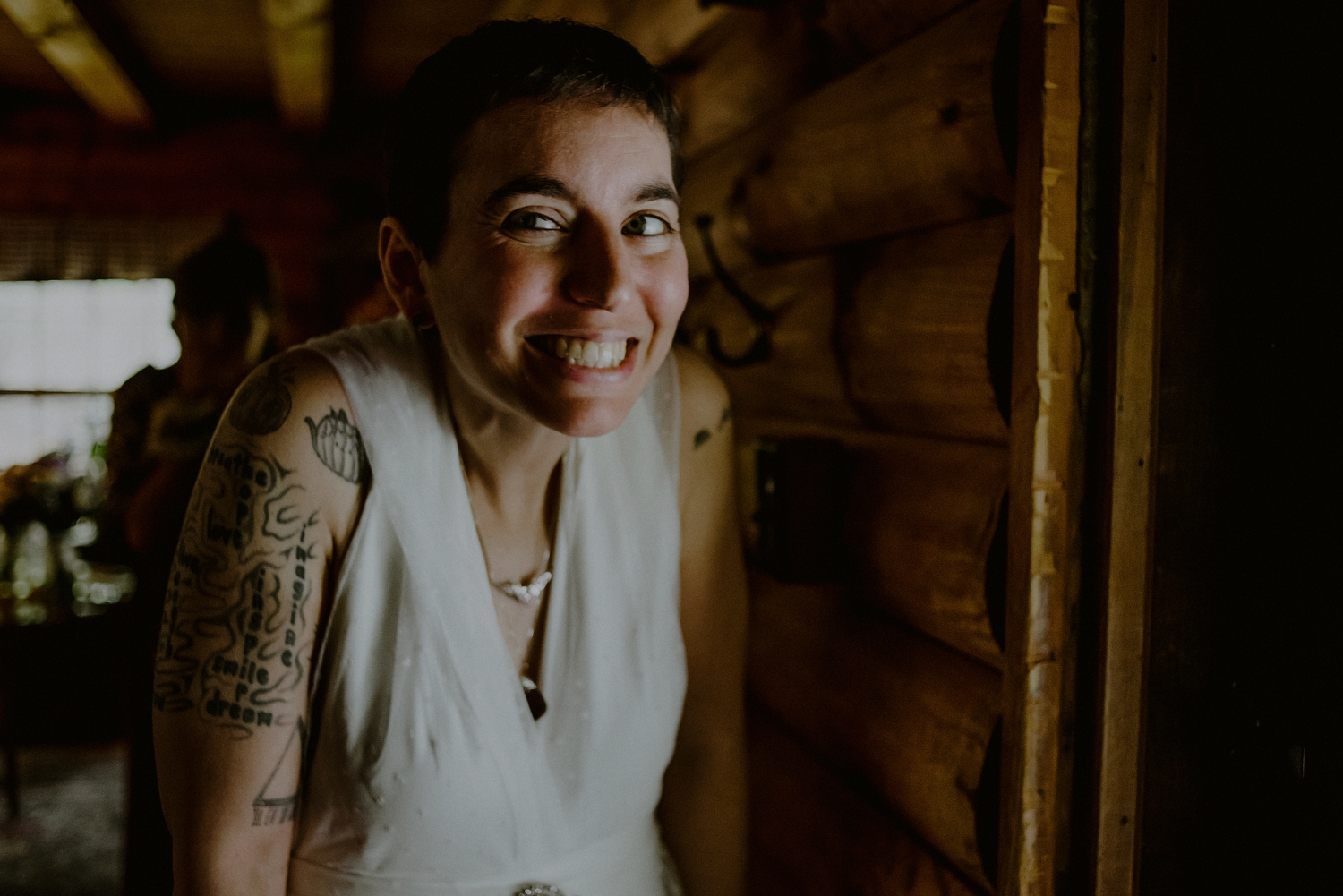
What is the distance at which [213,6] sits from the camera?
4180 mm

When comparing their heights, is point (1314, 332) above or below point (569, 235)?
below

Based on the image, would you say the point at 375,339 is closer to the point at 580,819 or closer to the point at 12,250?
the point at 580,819

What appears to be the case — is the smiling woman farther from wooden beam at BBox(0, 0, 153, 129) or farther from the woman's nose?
wooden beam at BBox(0, 0, 153, 129)

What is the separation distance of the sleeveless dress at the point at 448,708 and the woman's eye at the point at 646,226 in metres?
0.40

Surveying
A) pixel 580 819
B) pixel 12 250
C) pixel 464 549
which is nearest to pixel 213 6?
pixel 12 250

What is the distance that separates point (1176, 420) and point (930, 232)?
42 centimetres

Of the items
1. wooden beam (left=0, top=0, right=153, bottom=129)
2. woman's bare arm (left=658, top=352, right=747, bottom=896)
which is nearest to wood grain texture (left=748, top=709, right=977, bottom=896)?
woman's bare arm (left=658, top=352, right=747, bottom=896)

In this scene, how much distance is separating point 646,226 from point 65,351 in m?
7.17

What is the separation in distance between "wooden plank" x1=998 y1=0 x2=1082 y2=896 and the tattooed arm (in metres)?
0.87

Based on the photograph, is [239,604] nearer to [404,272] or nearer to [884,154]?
[404,272]

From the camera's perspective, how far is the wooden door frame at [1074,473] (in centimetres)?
93

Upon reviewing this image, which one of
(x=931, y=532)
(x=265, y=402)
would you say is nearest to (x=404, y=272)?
(x=265, y=402)

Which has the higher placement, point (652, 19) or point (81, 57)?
point (81, 57)

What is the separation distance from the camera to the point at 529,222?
3.54ft
